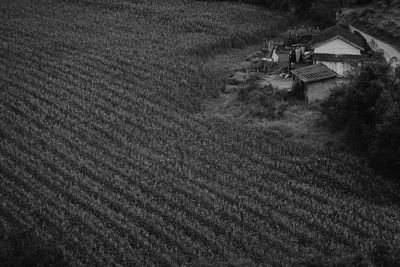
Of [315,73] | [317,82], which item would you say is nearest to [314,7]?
[315,73]

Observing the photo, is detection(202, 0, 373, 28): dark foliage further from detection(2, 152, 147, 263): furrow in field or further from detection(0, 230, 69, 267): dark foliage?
detection(0, 230, 69, 267): dark foliage

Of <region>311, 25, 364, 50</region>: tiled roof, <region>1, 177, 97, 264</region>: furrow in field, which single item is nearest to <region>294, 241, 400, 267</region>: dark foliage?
<region>1, 177, 97, 264</region>: furrow in field

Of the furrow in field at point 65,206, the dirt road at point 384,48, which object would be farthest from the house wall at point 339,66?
the furrow in field at point 65,206

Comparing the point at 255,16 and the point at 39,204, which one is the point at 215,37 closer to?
the point at 255,16

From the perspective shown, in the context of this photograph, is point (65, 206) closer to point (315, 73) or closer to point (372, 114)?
point (372, 114)

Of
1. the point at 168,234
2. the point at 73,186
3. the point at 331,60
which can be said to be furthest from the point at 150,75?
the point at 168,234
